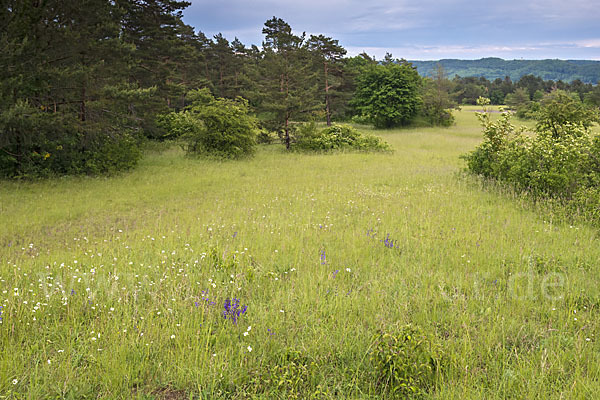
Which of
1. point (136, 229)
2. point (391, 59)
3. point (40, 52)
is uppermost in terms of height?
point (391, 59)

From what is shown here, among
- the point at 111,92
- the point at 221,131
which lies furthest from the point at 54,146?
the point at 221,131

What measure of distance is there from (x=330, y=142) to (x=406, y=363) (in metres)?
22.1

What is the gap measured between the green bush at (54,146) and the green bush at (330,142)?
1072 cm

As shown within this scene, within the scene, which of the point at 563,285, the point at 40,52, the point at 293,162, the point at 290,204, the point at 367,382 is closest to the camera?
the point at 367,382

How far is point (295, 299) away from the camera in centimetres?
438

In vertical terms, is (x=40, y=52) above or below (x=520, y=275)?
above

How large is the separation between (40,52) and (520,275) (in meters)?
15.8

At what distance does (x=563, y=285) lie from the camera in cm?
476

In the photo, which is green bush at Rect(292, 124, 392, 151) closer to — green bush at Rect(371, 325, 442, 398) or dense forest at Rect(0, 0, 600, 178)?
dense forest at Rect(0, 0, 600, 178)

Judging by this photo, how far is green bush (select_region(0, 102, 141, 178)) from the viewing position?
12.6 metres

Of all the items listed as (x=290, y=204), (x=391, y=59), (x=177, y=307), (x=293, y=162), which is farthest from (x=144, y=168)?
(x=391, y=59)

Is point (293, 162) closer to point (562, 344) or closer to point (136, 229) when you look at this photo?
point (136, 229)

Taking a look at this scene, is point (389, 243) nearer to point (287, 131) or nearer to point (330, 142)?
point (330, 142)

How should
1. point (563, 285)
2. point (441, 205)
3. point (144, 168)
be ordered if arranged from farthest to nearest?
point (144, 168), point (441, 205), point (563, 285)
